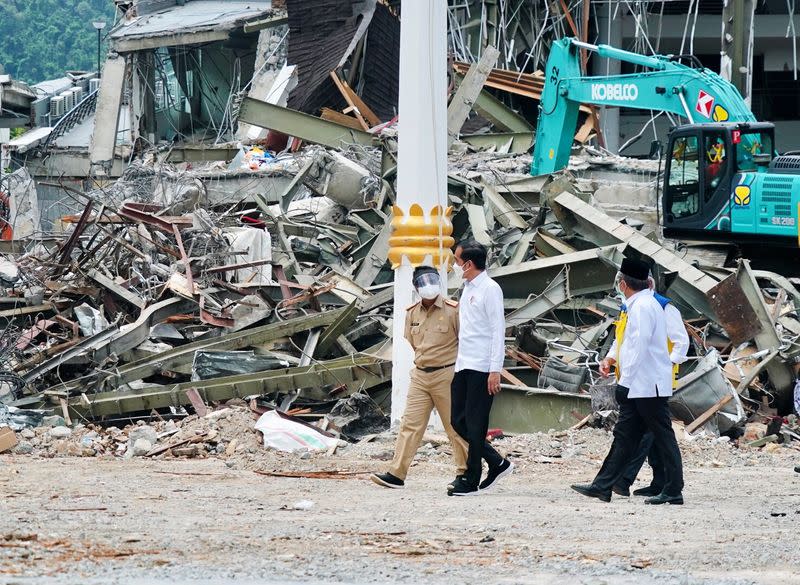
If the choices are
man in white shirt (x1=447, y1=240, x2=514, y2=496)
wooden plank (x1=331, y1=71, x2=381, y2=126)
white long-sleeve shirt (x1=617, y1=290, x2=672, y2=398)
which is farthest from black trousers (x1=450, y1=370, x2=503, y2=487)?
wooden plank (x1=331, y1=71, x2=381, y2=126)

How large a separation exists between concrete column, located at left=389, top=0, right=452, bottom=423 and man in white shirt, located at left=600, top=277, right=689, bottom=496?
2620mm

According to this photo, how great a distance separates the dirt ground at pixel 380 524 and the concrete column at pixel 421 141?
1667 millimetres

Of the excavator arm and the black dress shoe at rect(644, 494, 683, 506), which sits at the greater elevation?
Result: the excavator arm

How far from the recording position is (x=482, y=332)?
330 inches

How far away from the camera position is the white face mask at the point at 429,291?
864 cm

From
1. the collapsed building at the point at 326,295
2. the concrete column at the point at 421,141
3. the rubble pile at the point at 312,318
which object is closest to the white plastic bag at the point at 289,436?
the collapsed building at the point at 326,295

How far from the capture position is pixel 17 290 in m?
15.1

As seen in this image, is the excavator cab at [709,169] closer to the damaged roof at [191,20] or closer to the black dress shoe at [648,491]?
the black dress shoe at [648,491]

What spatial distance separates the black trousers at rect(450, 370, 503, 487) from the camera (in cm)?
839

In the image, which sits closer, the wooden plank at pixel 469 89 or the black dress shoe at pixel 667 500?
the black dress shoe at pixel 667 500

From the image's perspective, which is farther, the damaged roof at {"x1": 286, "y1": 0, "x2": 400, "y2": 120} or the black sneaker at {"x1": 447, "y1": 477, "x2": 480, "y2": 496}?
the damaged roof at {"x1": 286, "y1": 0, "x2": 400, "y2": 120}

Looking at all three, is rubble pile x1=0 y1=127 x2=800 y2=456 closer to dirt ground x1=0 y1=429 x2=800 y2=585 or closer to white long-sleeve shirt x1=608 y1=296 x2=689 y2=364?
dirt ground x1=0 y1=429 x2=800 y2=585

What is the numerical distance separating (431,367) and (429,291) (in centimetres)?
52

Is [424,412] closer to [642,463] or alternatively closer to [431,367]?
[431,367]
